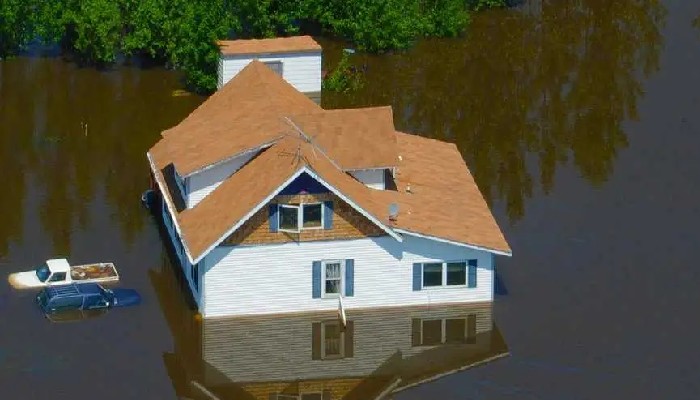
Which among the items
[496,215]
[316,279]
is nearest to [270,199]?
[316,279]

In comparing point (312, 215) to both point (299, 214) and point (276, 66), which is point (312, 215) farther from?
point (276, 66)

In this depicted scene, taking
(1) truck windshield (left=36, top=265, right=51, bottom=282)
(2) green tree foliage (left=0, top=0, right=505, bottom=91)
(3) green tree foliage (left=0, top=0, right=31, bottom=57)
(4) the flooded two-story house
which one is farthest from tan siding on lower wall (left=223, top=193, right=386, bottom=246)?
(3) green tree foliage (left=0, top=0, right=31, bottom=57)

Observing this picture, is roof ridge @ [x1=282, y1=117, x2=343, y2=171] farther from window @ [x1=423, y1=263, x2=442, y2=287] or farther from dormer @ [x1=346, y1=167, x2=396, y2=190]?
window @ [x1=423, y1=263, x2=442, y2=287]

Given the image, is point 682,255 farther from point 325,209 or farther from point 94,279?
point 94,279

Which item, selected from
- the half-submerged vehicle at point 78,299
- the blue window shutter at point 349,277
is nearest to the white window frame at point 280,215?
the blue window shutter at point 349,277

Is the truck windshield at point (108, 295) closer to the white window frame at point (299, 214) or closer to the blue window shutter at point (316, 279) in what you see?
the white window frame at point (299, 214)

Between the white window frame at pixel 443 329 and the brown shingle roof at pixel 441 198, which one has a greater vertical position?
the brown shingle roof at pixel 441 198
